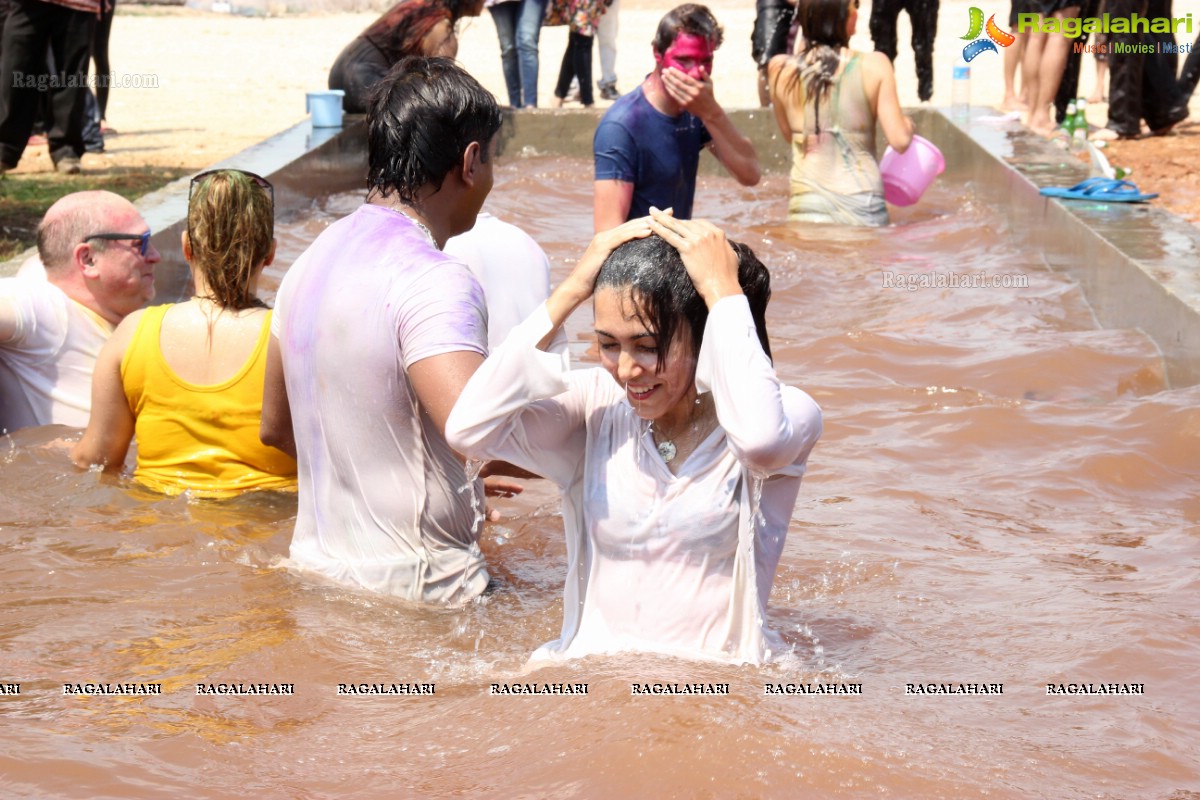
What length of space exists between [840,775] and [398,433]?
4.31ft

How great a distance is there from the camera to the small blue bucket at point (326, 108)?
10.5 metres

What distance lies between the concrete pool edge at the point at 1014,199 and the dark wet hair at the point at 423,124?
3.12 meters

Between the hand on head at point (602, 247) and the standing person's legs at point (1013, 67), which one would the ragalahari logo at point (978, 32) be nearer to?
the standing person's legs at point (1013, 67)

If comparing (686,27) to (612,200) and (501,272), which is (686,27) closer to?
(612,200)

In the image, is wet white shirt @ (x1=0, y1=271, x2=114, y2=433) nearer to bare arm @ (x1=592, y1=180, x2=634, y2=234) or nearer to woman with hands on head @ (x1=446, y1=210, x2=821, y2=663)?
bare arm @ (x1=592, y1=180, x2=634, y2=234)

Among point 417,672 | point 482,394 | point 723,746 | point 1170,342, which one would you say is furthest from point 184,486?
point 1170,342

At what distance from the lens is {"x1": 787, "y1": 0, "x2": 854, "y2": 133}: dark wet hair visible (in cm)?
797

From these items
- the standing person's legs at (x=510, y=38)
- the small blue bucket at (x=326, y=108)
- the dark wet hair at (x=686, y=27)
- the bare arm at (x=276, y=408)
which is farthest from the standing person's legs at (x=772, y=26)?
the bare arm at (x=276, y=408)

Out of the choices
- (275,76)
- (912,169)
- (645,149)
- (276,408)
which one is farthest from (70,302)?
(275,76)

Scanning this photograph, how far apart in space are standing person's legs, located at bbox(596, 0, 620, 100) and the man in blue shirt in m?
8.71

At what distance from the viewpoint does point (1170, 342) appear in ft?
20.3

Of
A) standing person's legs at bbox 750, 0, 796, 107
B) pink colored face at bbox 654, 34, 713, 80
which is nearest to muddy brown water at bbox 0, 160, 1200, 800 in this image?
pink colored face at bbox 654, 34, 713, 80

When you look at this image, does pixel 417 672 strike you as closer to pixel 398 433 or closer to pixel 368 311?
pixel 398 433

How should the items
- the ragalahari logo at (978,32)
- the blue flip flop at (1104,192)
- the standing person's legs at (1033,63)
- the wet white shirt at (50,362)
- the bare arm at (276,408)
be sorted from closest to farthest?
1. the bare arm at (276,408)
2. the wet white shirt at (50,362)
3. the blue flip flop at (1104,192)
4. the standing person's legs at (1033,63)
5. the ragalahari logo at (978,32)
